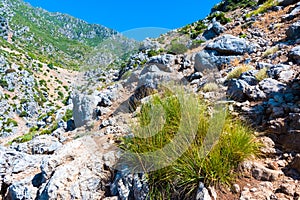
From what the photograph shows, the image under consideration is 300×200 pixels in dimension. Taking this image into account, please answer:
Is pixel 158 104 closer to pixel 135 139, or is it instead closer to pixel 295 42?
pixel 135 139

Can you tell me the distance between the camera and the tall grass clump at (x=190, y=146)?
3.29m

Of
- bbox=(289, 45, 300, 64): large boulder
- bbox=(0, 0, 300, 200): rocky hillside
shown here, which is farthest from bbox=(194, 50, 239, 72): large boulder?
bbox=(289, 45, 300, 64): large boulder

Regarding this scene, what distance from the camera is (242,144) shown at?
11.5ft

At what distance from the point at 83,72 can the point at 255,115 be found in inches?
268

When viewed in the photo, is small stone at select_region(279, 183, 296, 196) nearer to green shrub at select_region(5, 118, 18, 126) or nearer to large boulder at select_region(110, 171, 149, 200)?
large boulder at select_region(110, 171, 149, 200)

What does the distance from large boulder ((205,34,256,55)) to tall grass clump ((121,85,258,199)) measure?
6.32m

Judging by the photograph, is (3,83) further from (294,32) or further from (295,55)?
(295,55)

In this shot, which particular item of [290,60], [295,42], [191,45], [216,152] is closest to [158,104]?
[216,152]

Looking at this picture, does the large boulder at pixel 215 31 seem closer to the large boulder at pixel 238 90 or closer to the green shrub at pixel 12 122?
the large boulder at pixel 238 90

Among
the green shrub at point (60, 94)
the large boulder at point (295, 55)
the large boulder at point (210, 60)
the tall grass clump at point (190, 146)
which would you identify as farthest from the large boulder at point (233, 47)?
the green shrub at point (60, 94)

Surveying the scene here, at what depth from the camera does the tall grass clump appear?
10.8ft

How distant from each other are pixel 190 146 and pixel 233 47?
289 inches

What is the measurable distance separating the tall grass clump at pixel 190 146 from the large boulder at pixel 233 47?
20.7 feet

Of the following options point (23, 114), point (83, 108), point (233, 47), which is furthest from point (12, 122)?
point (233, 47)
